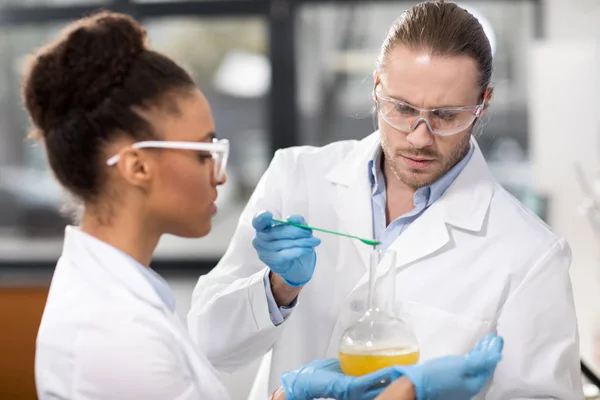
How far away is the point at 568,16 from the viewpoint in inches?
144

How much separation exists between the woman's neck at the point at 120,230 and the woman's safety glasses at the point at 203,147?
100 mm

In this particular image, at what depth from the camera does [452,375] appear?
47.0 inches

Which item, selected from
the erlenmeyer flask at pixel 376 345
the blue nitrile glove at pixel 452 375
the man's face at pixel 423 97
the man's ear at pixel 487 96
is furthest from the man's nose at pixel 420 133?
the blue nitrile glove at pixel 452 375

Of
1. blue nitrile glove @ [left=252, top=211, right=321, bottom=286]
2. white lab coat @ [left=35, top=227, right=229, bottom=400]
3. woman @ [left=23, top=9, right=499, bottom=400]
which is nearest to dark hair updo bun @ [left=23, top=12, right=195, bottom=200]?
woman @ [left=23, top=9, right=499, bottom=400]

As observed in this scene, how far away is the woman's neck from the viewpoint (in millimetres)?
1258

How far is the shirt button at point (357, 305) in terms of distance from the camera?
167 centimetres

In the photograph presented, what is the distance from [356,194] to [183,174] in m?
0.65

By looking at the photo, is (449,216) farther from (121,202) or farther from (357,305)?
(121,202)

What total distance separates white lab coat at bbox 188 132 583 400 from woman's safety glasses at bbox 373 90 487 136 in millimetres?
164

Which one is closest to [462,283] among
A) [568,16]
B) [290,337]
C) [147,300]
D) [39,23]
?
[290,337]

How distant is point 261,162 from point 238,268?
254 centimetres

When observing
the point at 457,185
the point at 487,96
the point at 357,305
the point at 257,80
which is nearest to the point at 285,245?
the point at 357,305

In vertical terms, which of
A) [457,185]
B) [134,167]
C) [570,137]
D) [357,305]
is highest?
[134,167]

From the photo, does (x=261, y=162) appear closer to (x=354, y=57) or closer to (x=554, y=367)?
(x=354, y=57)
